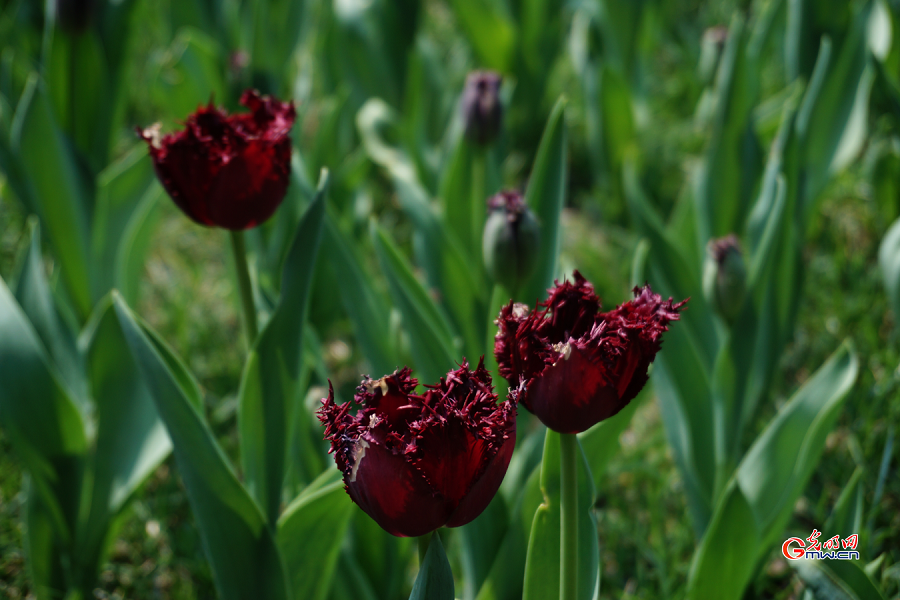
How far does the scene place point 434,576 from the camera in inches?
23.5

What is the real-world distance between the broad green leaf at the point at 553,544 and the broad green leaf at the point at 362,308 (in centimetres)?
49

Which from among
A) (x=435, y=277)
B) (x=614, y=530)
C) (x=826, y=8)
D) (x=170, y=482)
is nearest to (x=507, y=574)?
(x=614, y=530)

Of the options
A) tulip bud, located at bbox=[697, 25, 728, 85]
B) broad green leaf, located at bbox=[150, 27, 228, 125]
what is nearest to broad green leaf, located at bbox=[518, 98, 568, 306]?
broad green leaf, located at bbox=[150, 27, 228, 125]

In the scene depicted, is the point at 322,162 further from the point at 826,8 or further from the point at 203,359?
the point at 826,8

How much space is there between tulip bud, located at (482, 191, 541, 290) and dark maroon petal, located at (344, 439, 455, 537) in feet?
1.80

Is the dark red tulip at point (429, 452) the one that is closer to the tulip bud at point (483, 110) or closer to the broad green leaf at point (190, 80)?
the tulip bud at point (483, 110)

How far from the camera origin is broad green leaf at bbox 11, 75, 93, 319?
143cm

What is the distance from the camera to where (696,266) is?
5.06 feet

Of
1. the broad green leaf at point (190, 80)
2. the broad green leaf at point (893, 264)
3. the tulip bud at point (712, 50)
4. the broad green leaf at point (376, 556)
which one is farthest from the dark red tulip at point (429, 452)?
the tulip bud at point (712, 50)

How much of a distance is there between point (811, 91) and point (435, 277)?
0.84 meters

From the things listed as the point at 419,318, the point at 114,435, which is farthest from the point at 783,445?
the point at 114,435

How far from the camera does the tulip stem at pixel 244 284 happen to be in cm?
94

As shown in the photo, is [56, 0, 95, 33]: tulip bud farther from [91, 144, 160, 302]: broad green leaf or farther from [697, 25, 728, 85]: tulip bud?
[697, 25, 728, 85]: tulip bud

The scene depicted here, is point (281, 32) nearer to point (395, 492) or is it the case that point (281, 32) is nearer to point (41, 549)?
point (41, 549)
